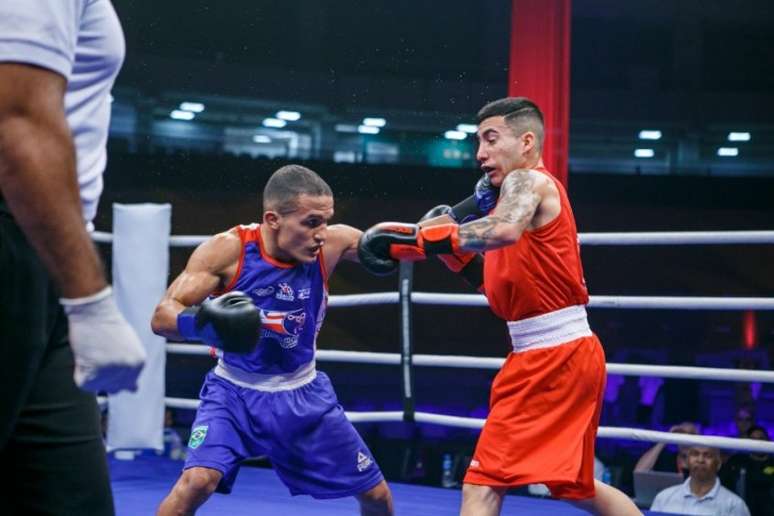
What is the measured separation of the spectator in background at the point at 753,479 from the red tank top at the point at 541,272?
2.63 metres

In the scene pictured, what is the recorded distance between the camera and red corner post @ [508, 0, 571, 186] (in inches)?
169

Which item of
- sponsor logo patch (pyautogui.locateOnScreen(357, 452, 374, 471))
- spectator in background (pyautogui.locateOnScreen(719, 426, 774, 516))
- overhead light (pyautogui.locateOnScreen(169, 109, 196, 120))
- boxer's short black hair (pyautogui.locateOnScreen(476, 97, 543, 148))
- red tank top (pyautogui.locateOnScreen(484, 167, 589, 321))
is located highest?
overhead light (pyautogui.locateOnScreen(169, 109, 196, 120))

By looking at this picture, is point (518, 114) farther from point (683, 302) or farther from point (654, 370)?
point (654, 370)

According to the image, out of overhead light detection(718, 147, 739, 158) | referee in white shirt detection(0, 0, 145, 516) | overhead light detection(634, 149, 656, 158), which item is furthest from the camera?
overhead light detection(634, 149, 656, 158)

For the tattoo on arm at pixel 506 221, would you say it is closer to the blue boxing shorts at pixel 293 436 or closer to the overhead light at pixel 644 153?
the blue boxing shorts at pixel 293 436

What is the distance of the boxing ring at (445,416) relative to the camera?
9.38 ft

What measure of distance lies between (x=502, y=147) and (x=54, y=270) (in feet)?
5.03

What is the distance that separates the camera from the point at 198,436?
2.32 meters

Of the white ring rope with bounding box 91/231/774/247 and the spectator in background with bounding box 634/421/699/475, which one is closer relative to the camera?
the white ring rope with bounding box 91/231/774/247

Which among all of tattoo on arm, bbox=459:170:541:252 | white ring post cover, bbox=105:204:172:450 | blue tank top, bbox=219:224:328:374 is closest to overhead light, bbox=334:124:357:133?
white ring post cover, bbox=105:204:172:450

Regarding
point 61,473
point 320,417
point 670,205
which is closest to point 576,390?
point 320,417

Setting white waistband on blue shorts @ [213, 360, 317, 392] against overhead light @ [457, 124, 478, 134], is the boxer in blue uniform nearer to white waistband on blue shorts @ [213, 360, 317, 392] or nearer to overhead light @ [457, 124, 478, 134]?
white waistband on blue shorts @ [213, 360, 317, 392]

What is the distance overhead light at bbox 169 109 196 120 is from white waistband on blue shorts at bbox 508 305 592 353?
922 centimetres

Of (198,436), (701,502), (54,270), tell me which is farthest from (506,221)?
(701,502)
